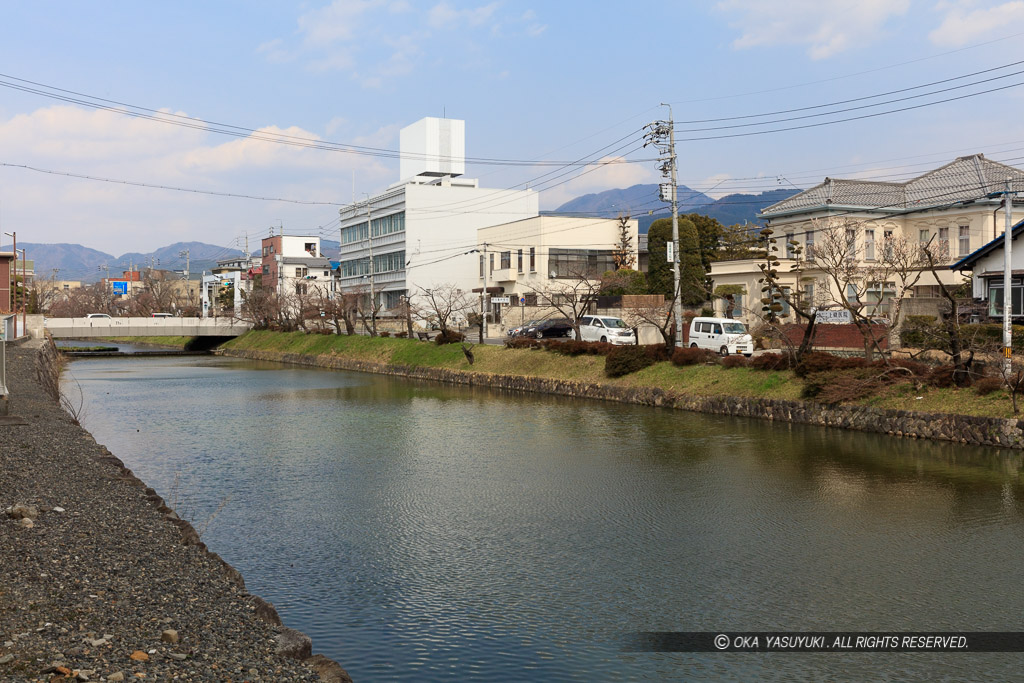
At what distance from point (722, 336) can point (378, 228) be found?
47.8m

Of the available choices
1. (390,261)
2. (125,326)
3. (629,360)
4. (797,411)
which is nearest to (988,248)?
(797,411)

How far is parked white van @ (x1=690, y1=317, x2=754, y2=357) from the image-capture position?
3216 centimetres

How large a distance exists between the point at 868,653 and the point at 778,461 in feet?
34.4

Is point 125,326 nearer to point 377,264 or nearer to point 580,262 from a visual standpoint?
point 377,264

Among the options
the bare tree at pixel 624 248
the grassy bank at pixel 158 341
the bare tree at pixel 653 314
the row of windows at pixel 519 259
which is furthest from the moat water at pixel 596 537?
the grassy bank at pixel 158 341

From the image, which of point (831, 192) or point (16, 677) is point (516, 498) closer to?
point (16, 677)

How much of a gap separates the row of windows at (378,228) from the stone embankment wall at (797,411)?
32318mm

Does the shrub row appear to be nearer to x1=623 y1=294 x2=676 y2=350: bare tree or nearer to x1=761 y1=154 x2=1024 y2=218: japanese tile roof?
x1=623 y1=294 x2=676 y2=350: bare tree

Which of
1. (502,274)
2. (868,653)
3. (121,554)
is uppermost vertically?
(502,274)

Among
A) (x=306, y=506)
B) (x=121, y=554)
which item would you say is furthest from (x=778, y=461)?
(x=121, y=554)

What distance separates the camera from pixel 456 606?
9188mm

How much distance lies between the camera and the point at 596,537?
1213 centimetres

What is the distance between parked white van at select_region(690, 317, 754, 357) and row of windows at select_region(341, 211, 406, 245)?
39.4 meters

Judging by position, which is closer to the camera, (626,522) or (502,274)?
(626,522)
